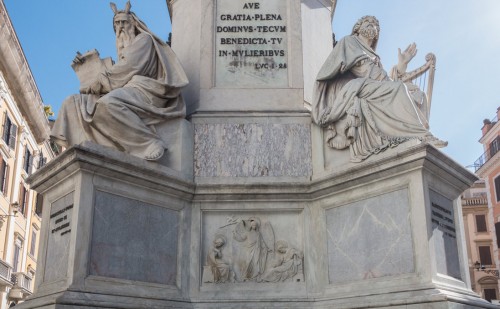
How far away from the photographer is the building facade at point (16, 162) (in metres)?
35.3

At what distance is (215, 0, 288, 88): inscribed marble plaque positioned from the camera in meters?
9.94

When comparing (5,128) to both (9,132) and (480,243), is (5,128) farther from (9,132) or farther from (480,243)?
(480,243)

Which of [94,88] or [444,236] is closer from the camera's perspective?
[444,236]

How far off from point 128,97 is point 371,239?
3.72m

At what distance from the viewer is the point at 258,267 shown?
28.1 ft

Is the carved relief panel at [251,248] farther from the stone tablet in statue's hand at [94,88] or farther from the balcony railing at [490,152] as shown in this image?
the balcony railing at [490,152]

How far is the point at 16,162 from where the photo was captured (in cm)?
3834

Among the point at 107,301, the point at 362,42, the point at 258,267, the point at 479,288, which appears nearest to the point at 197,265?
the point at 258,267

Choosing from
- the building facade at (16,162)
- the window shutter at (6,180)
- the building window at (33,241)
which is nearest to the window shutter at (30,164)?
the building facade at (16,162)

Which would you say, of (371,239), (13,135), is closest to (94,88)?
(371,239)

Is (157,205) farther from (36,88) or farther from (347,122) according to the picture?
(36,88)

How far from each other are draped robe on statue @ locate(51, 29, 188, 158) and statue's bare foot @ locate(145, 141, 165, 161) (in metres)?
0.03

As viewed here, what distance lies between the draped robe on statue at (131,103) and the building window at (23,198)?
106 ft

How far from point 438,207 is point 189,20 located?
16.7 ft
